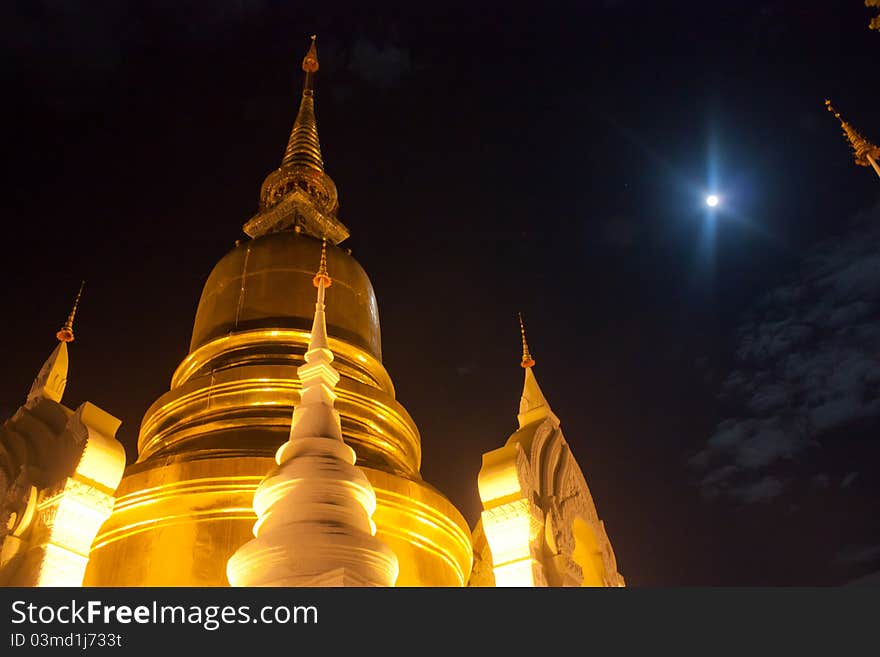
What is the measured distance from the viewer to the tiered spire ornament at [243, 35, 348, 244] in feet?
33.1

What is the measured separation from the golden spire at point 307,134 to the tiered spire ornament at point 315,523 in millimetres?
7177

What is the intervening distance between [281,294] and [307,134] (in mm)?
4351

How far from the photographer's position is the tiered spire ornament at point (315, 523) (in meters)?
3.54

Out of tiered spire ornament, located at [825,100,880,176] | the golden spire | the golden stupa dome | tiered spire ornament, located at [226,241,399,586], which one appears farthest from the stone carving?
the golden spire

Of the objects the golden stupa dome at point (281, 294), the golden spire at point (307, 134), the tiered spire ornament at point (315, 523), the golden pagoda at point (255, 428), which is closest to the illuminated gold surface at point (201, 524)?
the golden pagoda at point (255, 428)

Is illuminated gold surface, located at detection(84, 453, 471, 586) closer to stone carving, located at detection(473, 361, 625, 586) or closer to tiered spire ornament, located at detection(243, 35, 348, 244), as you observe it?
stone carving, located at detection(473, 361, 625, 586)

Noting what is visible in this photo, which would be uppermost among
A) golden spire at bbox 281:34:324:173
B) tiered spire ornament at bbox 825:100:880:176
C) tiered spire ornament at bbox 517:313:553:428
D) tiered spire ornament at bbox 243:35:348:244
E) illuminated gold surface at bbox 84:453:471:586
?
golden spire at bbox 281:34:324:173

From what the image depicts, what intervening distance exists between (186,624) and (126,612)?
0.19 meters

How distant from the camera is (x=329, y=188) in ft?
35.4

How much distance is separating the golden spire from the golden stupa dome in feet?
7.22

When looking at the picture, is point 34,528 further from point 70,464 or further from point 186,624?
point 186,624

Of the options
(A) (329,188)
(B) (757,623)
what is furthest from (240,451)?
(A) (329,188)

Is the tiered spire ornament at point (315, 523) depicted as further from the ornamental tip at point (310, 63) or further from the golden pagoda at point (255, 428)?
the ornamental tip at point (310, 63)

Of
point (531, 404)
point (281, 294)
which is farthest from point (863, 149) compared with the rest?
point (281, 294)
